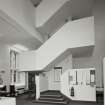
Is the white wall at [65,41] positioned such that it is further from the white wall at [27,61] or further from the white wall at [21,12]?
the white wall at [21,12]

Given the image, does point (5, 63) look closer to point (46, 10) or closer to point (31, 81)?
point (31, 81)

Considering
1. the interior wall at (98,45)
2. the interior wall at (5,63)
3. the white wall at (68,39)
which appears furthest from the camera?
the interior wall at (98,45)

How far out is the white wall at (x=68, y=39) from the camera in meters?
8.03

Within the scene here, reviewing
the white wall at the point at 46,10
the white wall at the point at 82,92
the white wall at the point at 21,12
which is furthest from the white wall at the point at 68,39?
the white wall at the point at 82,92

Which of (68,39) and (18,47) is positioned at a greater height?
(68,39)

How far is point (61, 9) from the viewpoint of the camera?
8922 millimetres

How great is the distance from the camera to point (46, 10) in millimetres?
9250

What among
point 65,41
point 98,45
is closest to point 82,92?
point 65,41

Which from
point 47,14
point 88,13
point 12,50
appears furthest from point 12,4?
point 88,13

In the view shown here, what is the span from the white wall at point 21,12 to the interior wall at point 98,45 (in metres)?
5.73

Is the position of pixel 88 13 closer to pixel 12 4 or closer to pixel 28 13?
pixel 28 13

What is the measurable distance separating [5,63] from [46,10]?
15.4 ft

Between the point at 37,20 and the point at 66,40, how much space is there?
2723 millimetres

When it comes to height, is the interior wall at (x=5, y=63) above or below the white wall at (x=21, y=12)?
below
